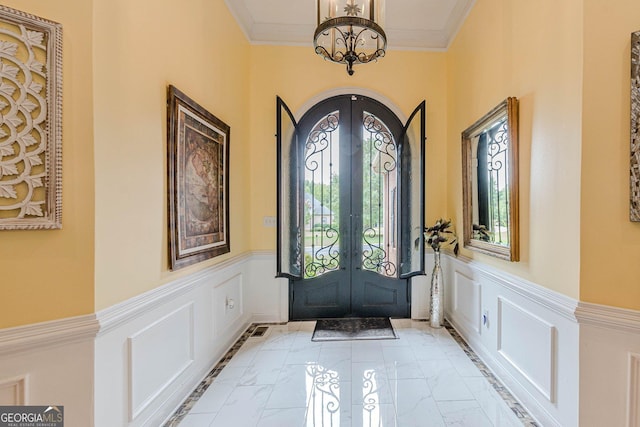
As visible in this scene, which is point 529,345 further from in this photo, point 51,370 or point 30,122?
point 30,122

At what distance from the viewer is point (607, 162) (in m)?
1.37

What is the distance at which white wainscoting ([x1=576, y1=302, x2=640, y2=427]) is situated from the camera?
1331 mm

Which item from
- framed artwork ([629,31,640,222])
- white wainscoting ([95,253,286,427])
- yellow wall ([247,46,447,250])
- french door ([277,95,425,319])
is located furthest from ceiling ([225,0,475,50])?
white wainscoting ([95,253,286,427])

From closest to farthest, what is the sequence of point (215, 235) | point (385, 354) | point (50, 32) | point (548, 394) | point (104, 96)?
point (50, 32), point (104, 96), point (548, 394), point (215, 235), point (385, 354)

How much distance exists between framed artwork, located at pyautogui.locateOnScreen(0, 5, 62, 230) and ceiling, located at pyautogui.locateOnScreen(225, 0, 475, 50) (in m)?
2.16

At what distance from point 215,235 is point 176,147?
0.86 meters

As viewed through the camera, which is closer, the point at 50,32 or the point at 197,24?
the point at 50,32

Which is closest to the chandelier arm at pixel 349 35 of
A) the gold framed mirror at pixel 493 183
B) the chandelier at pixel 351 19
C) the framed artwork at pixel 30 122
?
the chandelier at pixel 351 19

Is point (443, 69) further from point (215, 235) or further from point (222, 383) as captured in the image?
point (222, 383)

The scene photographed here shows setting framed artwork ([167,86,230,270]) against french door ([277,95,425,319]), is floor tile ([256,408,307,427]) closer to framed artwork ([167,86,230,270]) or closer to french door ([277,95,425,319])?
framed artwork ([167,86,230,270])

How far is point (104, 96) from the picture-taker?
133 centimetres

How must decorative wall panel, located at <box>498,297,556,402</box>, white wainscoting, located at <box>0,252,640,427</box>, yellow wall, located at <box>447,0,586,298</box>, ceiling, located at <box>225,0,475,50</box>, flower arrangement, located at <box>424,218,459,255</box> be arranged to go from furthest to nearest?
1. flower arrangement, located at <box>424,218,459,255</box>
2. ceiling, located at <box>225,0,475,50</box>
3. decorative wall panel, located at <box>498,297,556,402</box>
4. yellow wall, located at <box>447,0,586,298</box>
5. white wainscoting, located at <box>0,252,640,427</box>

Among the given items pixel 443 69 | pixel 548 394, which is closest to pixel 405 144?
pixel 443 69

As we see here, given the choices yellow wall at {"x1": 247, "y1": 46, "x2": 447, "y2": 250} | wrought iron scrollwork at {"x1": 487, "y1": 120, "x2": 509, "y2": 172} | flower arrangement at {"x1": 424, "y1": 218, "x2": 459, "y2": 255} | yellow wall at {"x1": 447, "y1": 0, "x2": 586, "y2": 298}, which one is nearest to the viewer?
yellow wall at {"x1": 447, "y1": 0, "x2": 586, "y2": 298}
